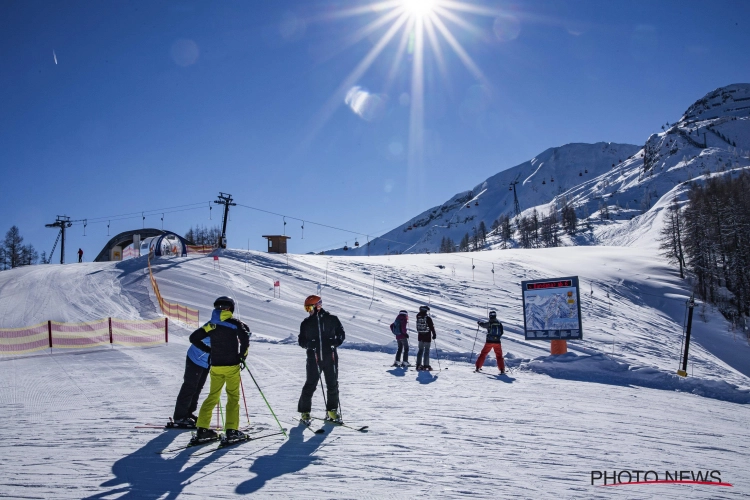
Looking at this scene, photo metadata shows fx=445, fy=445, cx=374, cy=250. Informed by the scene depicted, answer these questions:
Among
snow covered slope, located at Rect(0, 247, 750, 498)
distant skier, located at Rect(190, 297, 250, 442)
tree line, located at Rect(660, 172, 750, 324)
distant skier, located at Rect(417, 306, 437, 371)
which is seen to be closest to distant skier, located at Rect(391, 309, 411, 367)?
distant skier, located at Rect(417, 306, 437, 371)

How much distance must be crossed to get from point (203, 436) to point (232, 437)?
378 mm

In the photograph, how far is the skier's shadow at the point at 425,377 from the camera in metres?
10.9

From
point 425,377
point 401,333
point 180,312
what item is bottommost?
point 425,377

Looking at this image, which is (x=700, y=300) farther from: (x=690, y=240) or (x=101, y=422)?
(x=101, y=422)

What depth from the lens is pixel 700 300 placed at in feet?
130

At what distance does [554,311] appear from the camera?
49.6ft

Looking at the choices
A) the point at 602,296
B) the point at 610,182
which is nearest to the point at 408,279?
the point at 602,296

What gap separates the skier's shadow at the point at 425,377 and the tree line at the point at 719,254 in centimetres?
3712

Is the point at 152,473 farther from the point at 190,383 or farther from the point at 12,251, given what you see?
the point at 12,251

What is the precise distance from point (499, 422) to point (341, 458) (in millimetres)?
3024

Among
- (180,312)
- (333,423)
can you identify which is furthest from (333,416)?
(180,312)

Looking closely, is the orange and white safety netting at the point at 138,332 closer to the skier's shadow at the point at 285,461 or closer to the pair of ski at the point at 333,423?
the pair of ski at the point at 333,423

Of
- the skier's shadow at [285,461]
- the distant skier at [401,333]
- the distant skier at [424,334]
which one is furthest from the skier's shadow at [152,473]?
the distant skier at [401,333]

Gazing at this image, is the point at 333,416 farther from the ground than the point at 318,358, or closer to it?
closer to it
